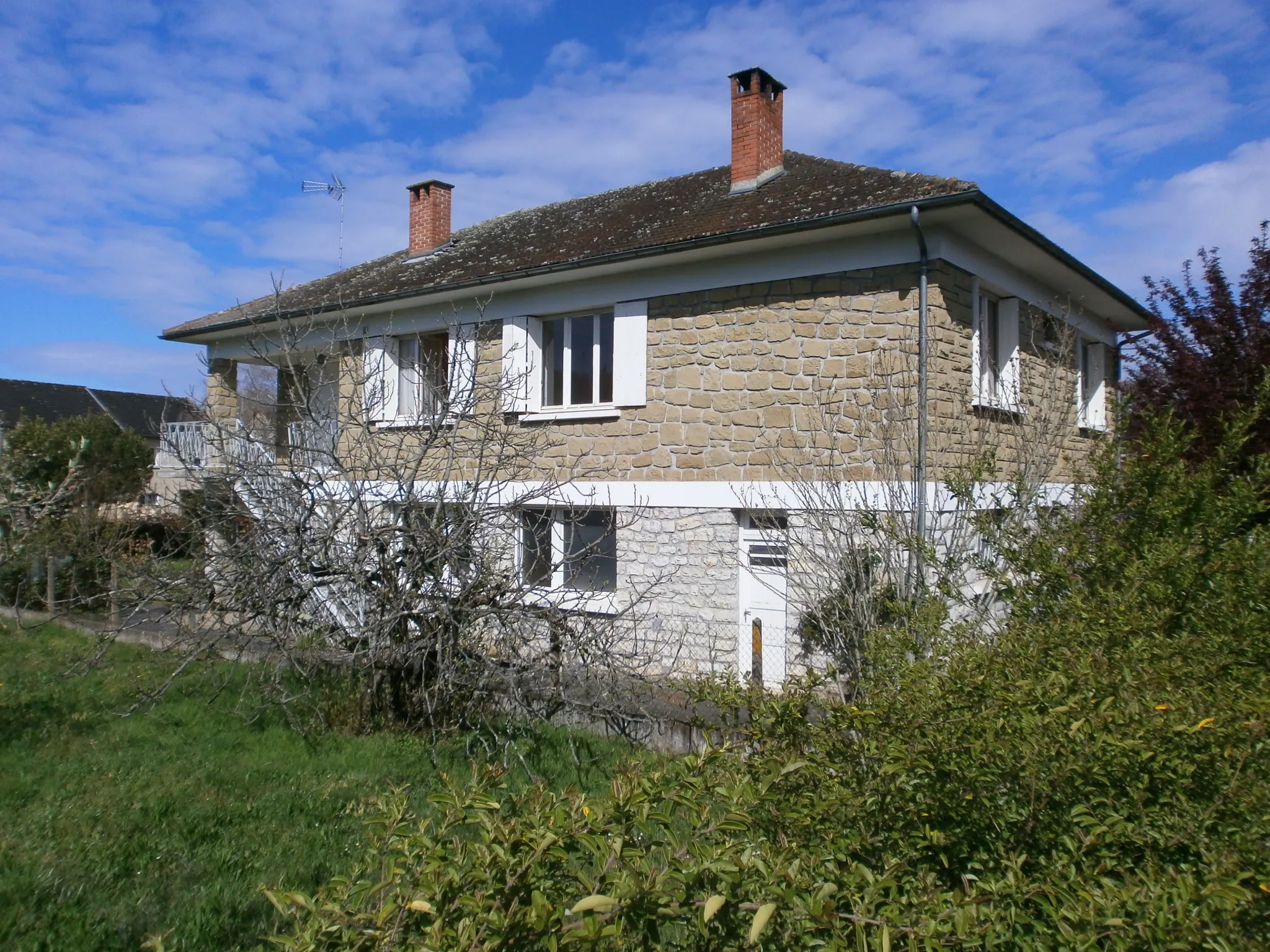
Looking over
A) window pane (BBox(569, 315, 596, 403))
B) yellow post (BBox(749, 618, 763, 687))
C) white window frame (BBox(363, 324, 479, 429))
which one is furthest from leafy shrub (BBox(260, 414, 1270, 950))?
window pane (BBox(569, 315, 596, 403))

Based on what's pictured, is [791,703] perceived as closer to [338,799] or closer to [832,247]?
[338,799]

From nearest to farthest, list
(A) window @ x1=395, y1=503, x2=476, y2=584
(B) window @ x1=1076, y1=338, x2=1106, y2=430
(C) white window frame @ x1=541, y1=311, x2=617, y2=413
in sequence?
(A) window @ x1=395, y1=503, x2=476, y2=584 → (C) white window frame @ x1=541, y1=311, x2=617, y2=413 → (B) window @ x1=1076, y1=338, x2=1106, y2=430

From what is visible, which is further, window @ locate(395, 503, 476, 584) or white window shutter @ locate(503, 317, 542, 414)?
white window shutter @ locate(503, 317, 542, 414)

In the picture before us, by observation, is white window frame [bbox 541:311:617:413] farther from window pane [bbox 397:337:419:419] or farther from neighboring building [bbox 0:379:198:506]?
neighboring building [bbox 0:379:198:506]

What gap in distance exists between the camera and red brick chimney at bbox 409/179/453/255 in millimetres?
16828

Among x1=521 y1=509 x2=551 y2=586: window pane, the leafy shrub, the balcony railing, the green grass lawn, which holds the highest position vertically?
the balcony railing

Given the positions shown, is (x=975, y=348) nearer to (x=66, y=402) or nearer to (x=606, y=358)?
(x=606, y=358)

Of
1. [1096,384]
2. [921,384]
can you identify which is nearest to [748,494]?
[921,384]

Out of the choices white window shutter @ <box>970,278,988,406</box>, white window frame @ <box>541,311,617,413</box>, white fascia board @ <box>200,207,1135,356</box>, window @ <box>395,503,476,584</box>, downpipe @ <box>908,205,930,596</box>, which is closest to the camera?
window @ <box>395,503,476,584</box>

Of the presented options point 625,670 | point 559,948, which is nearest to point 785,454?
point 625,670

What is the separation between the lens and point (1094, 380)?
14.9m

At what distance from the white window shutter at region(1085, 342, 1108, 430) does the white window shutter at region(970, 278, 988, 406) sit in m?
5.47

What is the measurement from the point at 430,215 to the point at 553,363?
19.9 ft

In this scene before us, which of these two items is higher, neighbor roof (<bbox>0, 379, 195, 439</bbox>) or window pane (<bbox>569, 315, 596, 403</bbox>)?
neighbor roof (<bbox>0, 379, 195, 439</bbox>)
